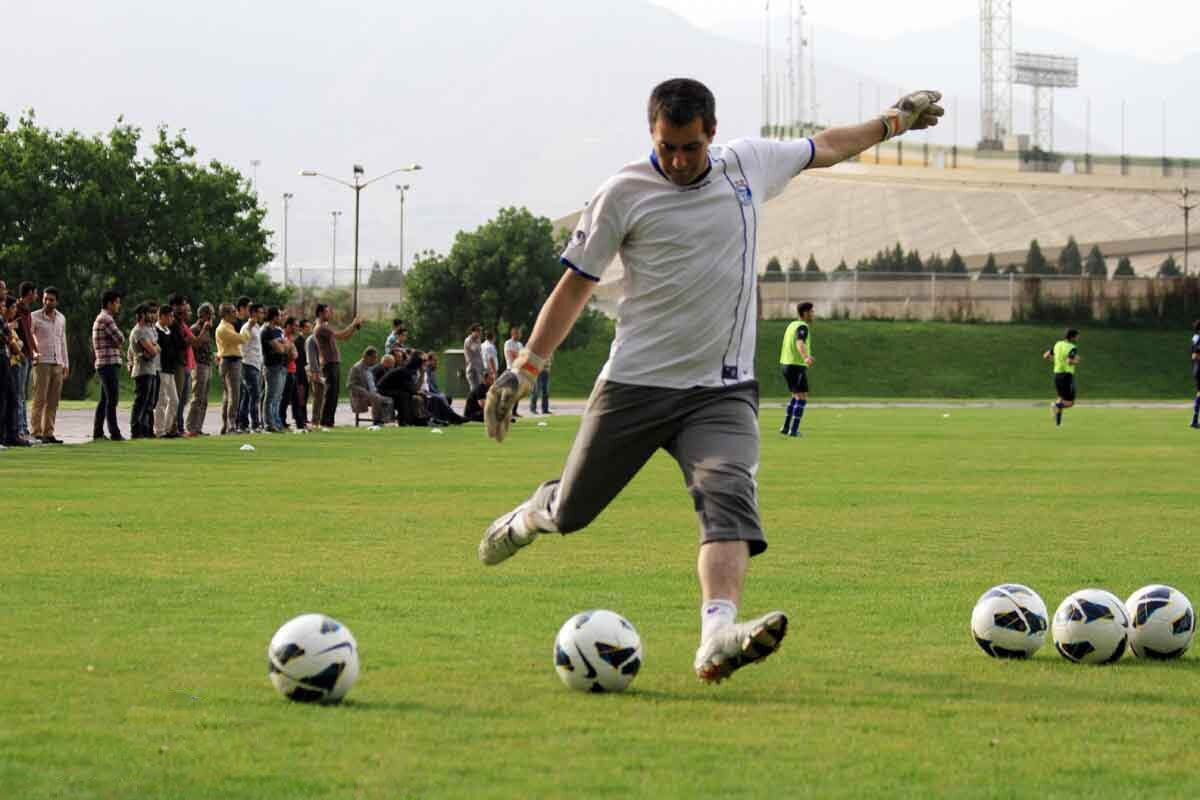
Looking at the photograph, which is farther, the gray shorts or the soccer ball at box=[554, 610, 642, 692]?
the gray shorts

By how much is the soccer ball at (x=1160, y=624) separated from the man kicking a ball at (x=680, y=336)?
1.86 m

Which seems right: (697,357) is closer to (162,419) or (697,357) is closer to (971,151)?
(162,419)

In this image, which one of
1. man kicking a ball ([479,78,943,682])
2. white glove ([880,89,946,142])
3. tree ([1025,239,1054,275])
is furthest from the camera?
tree ([1025,239,1054,275])

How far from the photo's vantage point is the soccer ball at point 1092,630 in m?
8.55

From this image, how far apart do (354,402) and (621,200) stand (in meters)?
33.6

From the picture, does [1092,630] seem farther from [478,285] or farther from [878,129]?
[478,285]

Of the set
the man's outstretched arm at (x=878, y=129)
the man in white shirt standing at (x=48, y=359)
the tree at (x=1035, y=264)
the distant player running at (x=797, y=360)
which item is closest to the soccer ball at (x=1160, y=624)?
the man's outstretched arm at (x=878, y=129)

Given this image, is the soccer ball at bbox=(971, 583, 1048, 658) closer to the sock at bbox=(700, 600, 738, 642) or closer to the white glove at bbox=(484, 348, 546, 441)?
the sock at bbox=(700, 600, 738, 642)

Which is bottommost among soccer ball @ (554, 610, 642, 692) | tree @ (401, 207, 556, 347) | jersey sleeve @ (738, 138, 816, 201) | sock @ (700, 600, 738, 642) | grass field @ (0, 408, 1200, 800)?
grass field @ (0, 408, 1200, 800)

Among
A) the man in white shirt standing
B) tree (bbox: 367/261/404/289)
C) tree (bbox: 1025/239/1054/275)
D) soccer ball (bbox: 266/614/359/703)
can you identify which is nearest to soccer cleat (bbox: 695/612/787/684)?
soccer ball (bbox: 266/614/359/703)

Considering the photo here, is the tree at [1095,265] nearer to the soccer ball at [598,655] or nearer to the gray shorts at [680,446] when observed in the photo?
the gray shorts at [680,446]

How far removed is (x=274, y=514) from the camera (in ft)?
55.1

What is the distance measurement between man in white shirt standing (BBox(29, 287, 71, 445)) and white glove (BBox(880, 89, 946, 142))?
64.7ft

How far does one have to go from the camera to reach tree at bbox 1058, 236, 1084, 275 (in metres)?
146
